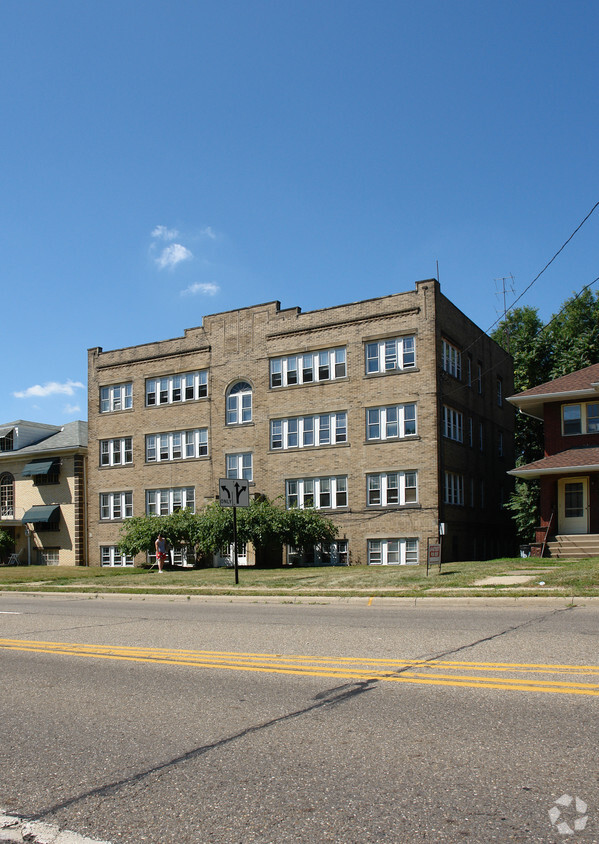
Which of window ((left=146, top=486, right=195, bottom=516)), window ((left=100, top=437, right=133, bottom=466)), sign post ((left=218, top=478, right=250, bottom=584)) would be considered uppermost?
window ((left=100, top=437, right=133, bottom=466))

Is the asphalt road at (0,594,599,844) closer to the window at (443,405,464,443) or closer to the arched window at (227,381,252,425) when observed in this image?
the window at (443,405,464,443)

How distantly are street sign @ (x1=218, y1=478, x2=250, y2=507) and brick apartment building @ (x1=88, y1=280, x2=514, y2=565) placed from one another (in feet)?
30.8

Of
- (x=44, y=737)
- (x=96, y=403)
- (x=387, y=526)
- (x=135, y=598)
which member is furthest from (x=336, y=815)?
(x=96, y=403)

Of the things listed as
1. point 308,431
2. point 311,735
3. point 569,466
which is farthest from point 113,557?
point 311,735

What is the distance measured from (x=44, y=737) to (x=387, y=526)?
86.4ft

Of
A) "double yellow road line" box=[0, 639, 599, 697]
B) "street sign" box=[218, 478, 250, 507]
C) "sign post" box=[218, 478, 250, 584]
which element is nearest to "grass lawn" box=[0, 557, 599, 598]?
"sign post" box=[218, 478, 250, 584]

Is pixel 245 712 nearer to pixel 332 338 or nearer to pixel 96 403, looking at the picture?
pixel 332 338

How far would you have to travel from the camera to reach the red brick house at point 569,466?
26.8 meters

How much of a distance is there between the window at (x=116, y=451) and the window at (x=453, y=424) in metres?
17.0

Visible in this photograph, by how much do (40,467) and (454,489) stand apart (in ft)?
78.4

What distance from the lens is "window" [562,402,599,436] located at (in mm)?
28484

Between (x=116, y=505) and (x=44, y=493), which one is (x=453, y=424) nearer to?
(x=116, y=505)

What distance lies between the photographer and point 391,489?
31703 millimetres

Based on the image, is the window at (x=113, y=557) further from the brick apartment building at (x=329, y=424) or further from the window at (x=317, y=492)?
the window at (x=317, y=492)
